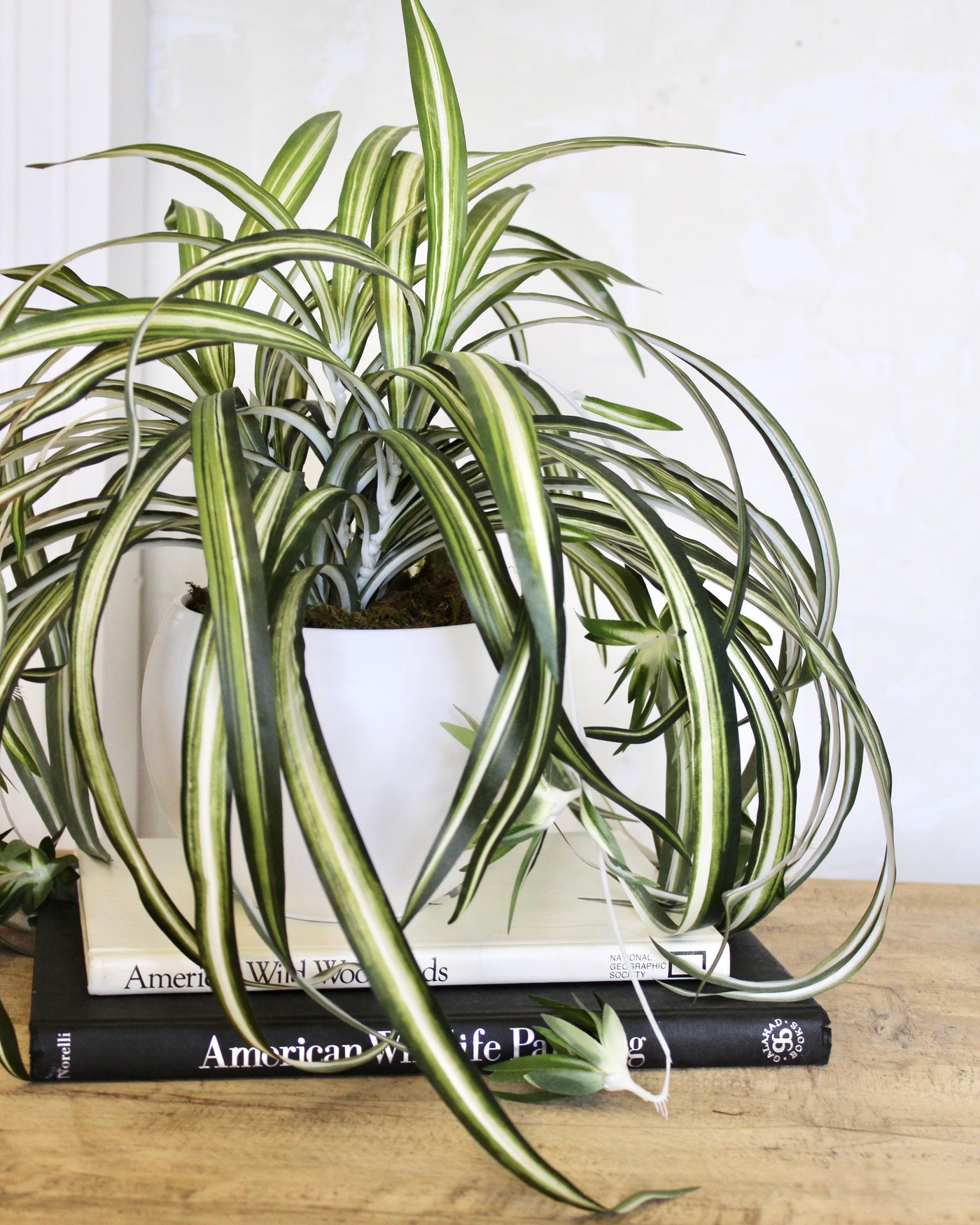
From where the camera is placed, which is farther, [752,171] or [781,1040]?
[752,171]

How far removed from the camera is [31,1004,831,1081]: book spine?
491 millimetres

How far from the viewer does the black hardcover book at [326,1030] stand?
494 mm

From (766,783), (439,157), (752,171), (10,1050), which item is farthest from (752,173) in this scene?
(10,1050)

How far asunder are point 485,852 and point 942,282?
86 centimetres

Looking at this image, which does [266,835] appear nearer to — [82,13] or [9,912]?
[9,912]

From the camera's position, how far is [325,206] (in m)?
0.98

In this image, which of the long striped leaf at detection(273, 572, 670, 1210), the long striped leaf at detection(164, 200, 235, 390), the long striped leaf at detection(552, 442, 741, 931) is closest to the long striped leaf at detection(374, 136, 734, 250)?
the long striped leaf at detection(164, 200, 235, 390)

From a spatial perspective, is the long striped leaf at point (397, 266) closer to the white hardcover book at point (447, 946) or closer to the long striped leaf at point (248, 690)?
the long striped leaf at point (248, 690)

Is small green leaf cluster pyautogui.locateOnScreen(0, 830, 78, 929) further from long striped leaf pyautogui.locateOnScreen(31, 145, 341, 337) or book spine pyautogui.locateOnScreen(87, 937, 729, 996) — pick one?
long striped leaf pyautogui.locateOnScreen(31, 145, 341, 337)

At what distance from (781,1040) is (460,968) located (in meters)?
0.17

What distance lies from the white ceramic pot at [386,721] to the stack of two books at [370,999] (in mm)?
52

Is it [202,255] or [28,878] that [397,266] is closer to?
[202,255]

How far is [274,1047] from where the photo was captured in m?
0.50

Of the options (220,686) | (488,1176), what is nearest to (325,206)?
(220,686)
